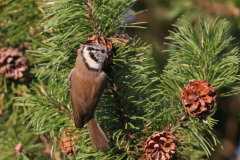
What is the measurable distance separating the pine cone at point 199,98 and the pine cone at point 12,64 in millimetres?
1188

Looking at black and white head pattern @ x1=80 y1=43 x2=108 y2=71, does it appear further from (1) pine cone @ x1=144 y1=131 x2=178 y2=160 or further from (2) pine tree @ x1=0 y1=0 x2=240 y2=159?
(1) pine cone @ x1=144 y1=131 x2=178 y2=160

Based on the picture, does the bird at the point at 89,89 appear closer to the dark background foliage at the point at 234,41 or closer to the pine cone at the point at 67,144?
the pine cone at the point at 67,144

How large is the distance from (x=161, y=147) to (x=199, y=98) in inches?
10.0

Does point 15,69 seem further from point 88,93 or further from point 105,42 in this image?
point 105,42

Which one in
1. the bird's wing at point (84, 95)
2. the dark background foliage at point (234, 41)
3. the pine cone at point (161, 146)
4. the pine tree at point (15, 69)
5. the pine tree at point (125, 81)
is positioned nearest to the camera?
the pine cone at point (161, 146)

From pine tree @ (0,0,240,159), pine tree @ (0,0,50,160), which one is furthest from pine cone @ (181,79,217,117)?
pine tree @ (0,0,50,160)

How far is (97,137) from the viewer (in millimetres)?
1168

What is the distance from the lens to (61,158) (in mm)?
1790

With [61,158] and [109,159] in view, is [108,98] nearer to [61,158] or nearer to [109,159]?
[109,159]

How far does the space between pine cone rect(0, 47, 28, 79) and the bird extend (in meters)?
0.49

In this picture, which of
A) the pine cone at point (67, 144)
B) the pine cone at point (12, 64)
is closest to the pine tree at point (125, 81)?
the pine cone at point (67, 144)

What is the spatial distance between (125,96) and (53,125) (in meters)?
0.39

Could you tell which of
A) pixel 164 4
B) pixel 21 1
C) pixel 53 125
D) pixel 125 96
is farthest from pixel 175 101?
pixel 164 4

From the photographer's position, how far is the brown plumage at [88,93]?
1.23 meters
